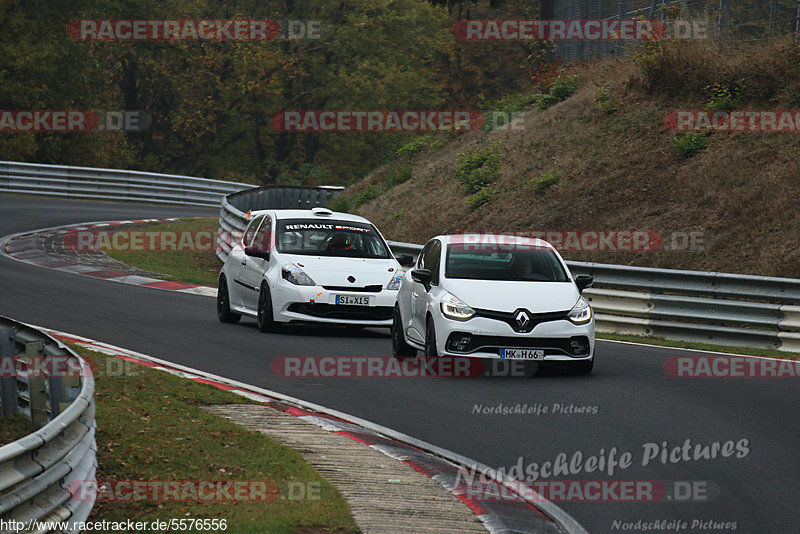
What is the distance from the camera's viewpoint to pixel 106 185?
1598 inches

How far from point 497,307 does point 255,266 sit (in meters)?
4.96

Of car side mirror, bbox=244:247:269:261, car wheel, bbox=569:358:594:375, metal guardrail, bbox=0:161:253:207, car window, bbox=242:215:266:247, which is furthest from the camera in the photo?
metal guardrail, bbox=0:161:253:207

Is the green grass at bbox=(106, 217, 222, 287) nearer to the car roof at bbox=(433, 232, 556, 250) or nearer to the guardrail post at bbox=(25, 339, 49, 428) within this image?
the car roof at bbox=(433, 232, 556, 250)

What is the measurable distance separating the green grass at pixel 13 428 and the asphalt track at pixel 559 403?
10.0 feet

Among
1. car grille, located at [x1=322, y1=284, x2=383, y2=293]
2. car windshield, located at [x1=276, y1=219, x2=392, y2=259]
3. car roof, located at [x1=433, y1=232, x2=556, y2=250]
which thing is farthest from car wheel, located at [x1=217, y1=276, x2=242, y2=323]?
car roof, located at [x1=433, y1=232, x2=556, y2=250]

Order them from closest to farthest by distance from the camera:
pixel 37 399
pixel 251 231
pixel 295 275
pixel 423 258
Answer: pixel 37 399 < pixel 423 258 < pixel 295 275 < pixel 251 231

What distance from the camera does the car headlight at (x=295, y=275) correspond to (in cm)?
1530

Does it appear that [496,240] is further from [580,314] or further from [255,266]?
[255,266]

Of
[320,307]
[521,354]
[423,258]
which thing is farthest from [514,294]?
[320,307]

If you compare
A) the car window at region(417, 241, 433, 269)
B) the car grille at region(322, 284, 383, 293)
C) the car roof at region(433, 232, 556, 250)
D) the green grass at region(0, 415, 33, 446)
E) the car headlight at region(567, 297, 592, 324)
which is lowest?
the green grass at region(0, 415, 33, 446)

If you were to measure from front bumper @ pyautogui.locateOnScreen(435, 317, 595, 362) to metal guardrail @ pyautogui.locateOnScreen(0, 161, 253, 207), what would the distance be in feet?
89.4

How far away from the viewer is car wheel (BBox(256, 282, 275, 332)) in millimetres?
15469

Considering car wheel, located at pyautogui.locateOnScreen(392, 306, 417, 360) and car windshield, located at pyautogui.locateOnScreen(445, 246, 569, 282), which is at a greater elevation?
car windshield, located at pyautogui.locateOnScreen(445, 246, 569, 282)

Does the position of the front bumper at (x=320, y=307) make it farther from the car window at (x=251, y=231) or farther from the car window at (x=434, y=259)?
the car window at (x=251, y=231)
